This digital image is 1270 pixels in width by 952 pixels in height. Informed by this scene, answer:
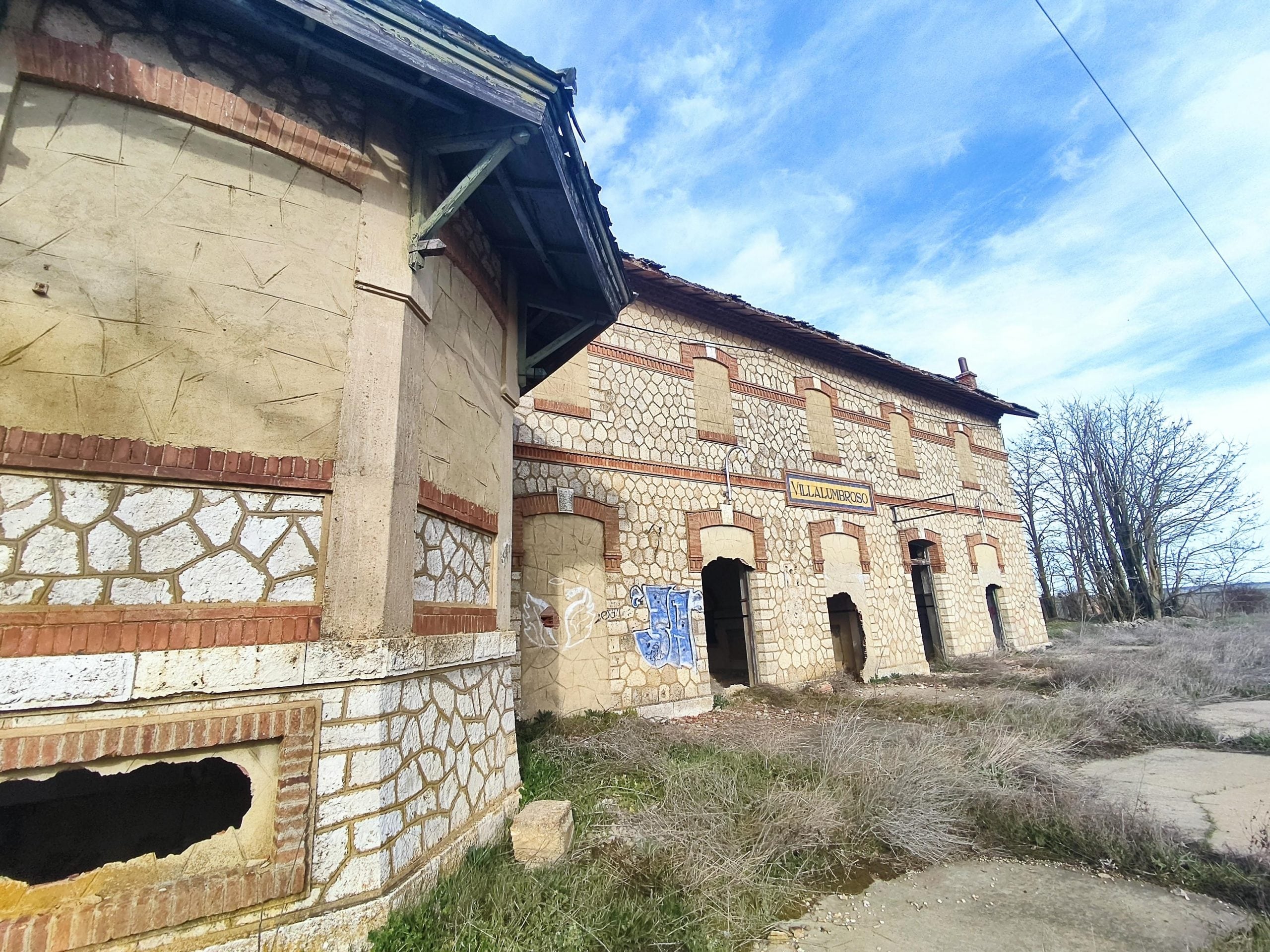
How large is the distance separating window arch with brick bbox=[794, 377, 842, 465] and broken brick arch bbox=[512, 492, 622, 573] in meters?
5.87

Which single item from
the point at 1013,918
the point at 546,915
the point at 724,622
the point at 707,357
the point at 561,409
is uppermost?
the point at 707,357

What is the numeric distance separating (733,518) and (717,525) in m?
0.43

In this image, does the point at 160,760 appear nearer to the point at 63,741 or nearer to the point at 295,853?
the point at 63,741

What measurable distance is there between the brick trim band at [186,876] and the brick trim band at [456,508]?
1.36 m

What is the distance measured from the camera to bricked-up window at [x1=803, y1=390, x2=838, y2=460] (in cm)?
1312

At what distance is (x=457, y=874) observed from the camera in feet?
10.9

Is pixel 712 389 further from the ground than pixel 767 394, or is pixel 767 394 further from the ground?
pixel 767 394

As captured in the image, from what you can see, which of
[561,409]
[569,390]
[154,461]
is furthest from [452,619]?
[569,390]

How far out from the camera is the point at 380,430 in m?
3.29

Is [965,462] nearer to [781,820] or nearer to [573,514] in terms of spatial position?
[573,514]

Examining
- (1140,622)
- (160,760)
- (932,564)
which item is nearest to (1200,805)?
(160,760)

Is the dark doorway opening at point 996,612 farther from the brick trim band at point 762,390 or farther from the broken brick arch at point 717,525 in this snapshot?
the broken brick arch at point 717,525

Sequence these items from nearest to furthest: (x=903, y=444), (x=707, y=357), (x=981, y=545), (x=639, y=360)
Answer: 1. (x=639, y=360)
2. (x=707, y=357)
3. (x=903, y=444)
4. (x=981, y=545)

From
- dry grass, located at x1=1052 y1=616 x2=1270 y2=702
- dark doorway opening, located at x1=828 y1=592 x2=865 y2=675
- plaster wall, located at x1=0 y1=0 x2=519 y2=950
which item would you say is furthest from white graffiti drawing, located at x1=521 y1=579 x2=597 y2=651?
dry grass, located at x1=1052 y1=616 x2=1270 y2=702
